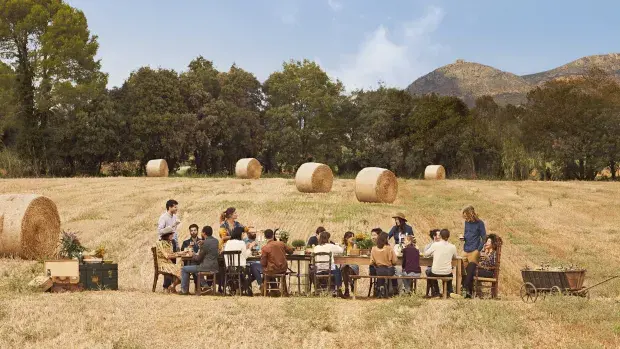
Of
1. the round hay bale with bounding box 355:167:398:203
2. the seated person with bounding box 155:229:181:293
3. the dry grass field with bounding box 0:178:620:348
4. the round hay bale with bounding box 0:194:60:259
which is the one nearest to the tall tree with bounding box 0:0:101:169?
the dry grass field with bounding box 0:178:620:348

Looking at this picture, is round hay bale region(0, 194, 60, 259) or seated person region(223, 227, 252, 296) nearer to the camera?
seated person region(223, 227, 252, 296)

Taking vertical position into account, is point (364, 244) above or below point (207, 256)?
above

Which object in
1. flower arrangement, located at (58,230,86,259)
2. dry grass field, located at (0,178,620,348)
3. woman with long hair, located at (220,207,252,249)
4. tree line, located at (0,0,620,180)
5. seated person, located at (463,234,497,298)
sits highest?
tree line, located at (0,0,620,180)

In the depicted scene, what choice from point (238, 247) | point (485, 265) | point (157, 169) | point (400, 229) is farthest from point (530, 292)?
point (157, 169)

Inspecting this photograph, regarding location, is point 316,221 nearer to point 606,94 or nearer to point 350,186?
point 350,186

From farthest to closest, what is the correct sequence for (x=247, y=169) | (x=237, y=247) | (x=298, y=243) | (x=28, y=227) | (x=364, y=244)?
(x=247, y=169) → (x=28, y=227) → (x=298, y=243) → (x=364, y=244) → (x=237, y=247)

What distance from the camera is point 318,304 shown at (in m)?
14.1

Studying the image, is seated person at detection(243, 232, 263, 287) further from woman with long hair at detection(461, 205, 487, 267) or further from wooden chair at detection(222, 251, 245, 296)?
woman with long hair at detection(461, 205, 487, 267)

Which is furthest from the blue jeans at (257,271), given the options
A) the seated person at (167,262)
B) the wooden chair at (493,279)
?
the wooden chair at (493,279)

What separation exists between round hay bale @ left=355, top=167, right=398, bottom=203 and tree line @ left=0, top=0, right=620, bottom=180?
1209 inches

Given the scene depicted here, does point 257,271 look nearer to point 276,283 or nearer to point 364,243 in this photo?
point 276,283

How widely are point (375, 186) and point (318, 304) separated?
67.5ft

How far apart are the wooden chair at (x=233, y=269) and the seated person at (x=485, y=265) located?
460cm

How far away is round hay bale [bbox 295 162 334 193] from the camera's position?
3938 centimetres
